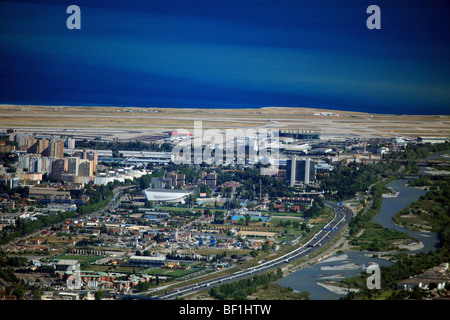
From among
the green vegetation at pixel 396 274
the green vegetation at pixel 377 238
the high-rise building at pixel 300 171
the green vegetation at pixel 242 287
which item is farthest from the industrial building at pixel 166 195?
the green vegetation at pixel 396 274

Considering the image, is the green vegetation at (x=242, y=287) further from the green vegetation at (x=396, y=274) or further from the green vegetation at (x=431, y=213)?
the green vegetation at (x=431, y=213)

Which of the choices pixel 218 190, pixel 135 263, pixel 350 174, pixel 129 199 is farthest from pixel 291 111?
pixel 135 263

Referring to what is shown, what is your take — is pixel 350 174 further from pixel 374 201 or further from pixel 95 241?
pixel 95 241

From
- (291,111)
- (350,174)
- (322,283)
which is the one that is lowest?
(322,283)

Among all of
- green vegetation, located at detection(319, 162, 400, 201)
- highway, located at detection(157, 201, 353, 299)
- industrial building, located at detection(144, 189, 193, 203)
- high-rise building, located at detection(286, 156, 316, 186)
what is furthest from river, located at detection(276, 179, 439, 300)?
industrial building, located at detection(144, 189, 193, 203)

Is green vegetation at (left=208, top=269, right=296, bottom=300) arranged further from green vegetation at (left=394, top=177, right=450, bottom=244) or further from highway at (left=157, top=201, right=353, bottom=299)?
green vegetation at (left=394, top=177, right=450, bottom=244)

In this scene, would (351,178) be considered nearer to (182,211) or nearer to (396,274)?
(182,211)
